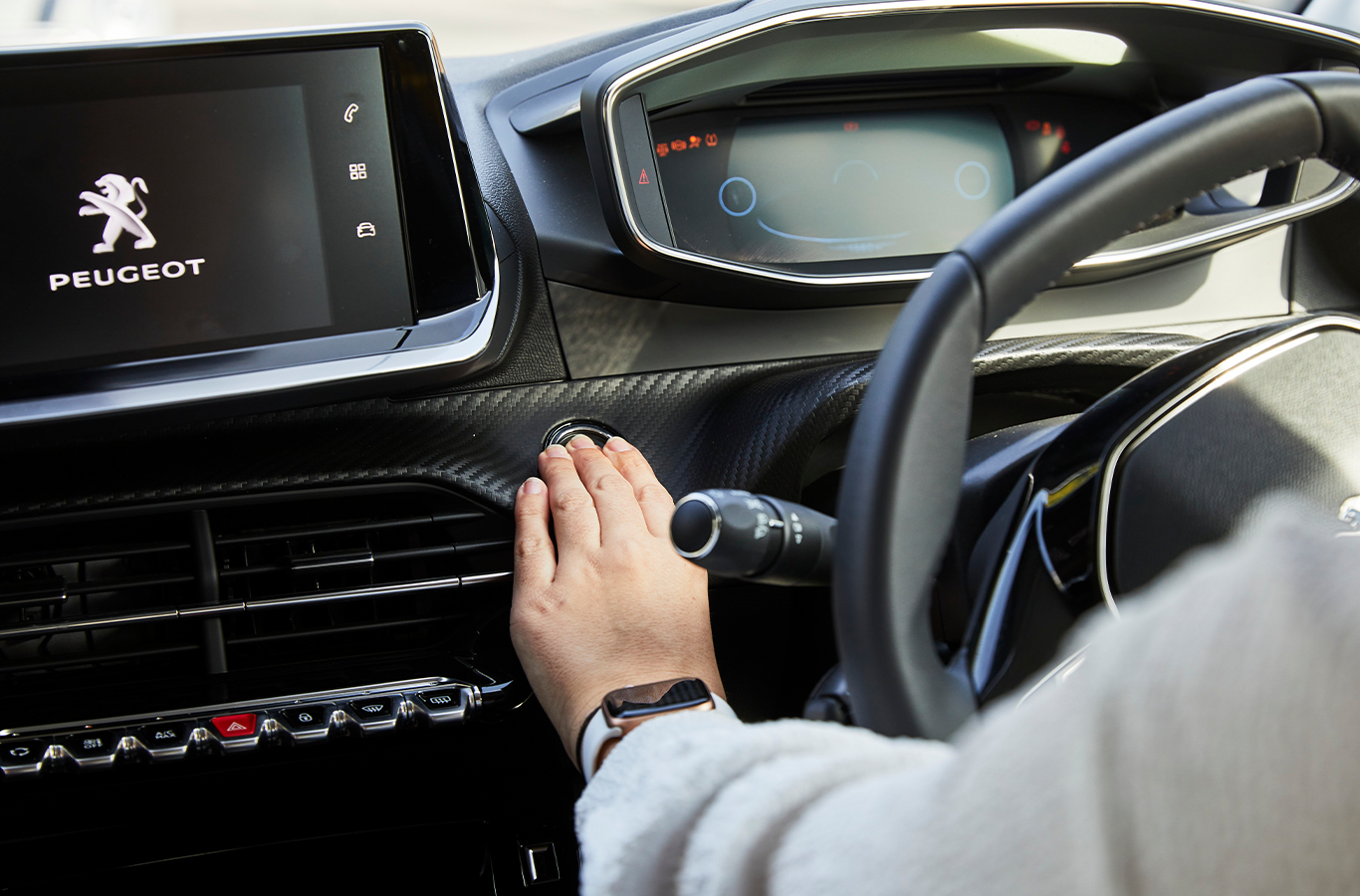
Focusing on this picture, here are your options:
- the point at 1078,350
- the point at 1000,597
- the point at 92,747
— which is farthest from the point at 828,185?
the point at 92,747

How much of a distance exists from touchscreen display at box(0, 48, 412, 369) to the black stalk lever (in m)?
0.45

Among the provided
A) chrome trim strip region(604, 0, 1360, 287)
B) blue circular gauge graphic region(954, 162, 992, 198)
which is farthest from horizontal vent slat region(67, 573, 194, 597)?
blue circular gauge graphic region(954, 162, 992, 198)

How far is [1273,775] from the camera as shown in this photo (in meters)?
0.25

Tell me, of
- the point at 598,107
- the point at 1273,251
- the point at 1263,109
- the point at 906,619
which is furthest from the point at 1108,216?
the point at 1273,251

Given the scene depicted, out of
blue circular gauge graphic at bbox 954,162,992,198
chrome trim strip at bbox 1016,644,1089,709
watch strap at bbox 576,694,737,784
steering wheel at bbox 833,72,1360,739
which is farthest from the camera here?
blue circular gauge graphic at bbox 954,162,992,198

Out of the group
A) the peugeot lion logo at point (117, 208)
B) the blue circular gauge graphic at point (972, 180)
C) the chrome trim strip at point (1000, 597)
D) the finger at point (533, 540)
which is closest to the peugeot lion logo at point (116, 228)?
the peugeot lion logo at point (117, 208)

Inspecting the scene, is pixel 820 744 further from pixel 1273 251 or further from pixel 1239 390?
pixel 1273 251

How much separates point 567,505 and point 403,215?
305 millimetres

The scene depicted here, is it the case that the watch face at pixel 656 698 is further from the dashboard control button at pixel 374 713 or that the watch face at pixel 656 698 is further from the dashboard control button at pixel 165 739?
the dashboard control button at pixel 165 739

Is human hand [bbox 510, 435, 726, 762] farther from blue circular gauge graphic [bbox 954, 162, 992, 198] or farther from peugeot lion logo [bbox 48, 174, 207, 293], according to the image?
blue circular gauge graphic [bbox 954, 162, 992, 198]

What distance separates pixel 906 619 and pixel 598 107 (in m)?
0.60

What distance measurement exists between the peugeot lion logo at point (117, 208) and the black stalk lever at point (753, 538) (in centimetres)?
58

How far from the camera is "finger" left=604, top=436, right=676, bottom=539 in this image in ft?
2.87

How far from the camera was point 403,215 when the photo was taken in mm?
876
